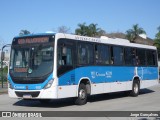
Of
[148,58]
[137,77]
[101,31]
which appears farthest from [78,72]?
[101,31]

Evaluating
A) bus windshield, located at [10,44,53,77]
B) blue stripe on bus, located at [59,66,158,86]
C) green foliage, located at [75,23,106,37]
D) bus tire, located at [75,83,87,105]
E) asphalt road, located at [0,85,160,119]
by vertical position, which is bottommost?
asphalt road, located at [0,85,160,119]

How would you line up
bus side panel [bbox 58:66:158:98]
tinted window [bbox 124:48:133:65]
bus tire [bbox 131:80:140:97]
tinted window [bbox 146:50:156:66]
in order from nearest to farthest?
1. bus side panel [bbox 58:66:158:98]
2. tinted window [bbox 124:48:133:65]
3. bus tire [bbox 131:80:140:97]
4. tinted window [bbox 146:50:156:66]

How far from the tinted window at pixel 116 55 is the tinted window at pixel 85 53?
7.62ft

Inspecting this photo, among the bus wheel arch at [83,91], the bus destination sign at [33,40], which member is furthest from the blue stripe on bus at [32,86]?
the bus wheel arch at [83,91]

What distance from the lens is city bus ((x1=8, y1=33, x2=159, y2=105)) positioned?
15.2m

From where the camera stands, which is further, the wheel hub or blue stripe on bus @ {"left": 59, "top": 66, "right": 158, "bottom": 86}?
the wheel hub

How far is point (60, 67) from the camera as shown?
608 inches

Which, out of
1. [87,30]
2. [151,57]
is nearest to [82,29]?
[87,30]

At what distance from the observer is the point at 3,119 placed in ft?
39.7

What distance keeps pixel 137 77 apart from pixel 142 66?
1040 mm

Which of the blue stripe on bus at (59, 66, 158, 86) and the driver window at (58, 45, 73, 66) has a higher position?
the driver window at (58, 45, 73, 66)

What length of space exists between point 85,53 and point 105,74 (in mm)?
2151

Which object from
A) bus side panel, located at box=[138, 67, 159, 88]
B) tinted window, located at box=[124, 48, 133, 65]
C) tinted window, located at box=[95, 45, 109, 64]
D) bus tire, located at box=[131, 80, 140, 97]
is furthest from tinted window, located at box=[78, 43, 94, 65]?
bus side panel, located at box=[138, 67, 159, 88]

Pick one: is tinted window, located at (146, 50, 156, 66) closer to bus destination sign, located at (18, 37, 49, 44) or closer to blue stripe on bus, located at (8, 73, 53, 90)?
bus destination sign, located at (18, 37, 49, 44)
